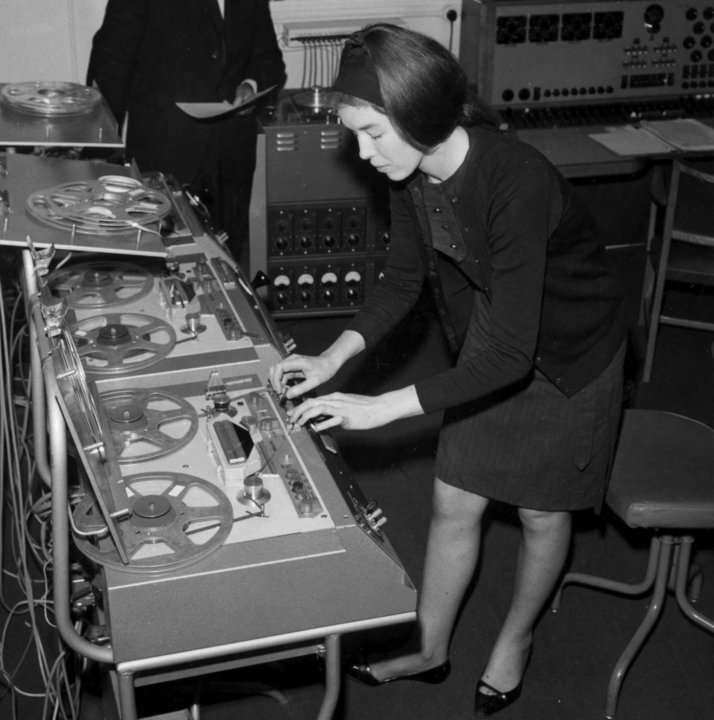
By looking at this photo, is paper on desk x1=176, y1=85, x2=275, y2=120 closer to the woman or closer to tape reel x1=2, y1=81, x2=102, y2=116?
tape reel x1=2, y1=81, x2=102, y2=116

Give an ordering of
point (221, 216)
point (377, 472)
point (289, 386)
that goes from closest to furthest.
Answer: point (289, 386), point (377, 472), point (221, 216)

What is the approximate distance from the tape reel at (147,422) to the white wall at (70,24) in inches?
108

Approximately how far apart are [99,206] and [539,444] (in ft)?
3.32

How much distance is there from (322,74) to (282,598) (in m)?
3.29

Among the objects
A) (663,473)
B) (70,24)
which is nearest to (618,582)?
(663,473)

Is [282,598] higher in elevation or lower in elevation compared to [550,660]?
higher

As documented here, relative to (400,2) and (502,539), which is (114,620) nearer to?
(502,539)

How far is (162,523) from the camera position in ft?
5.17

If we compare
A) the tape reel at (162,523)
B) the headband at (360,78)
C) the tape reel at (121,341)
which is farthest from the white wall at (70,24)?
the tape reel at (162,523)

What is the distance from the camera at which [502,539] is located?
3.02 metres

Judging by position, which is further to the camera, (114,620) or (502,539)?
(502,539)

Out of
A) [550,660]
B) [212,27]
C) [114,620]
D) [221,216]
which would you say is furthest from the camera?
[221,216]

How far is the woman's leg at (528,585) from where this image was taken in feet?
7.22

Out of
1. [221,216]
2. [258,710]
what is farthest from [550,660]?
[221,216]
